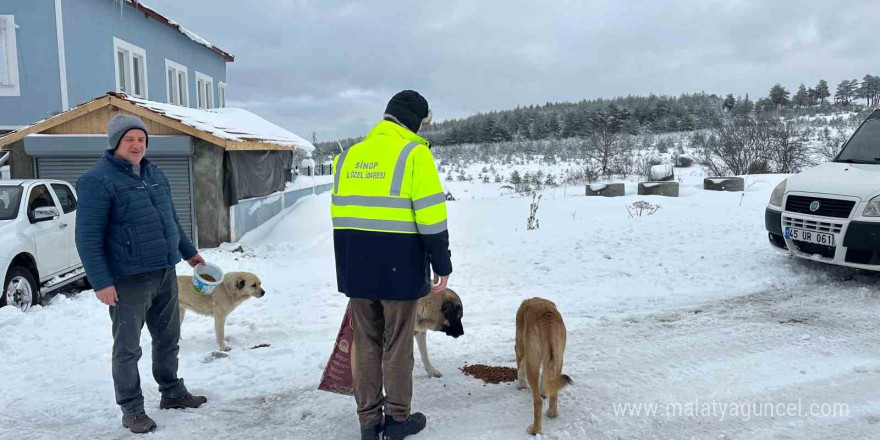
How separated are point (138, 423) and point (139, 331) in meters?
0.58

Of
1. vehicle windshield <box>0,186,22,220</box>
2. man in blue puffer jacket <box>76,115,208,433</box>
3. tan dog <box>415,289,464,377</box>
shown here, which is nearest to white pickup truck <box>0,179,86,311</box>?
vehicle windshield <box>0,186,22,220</box>

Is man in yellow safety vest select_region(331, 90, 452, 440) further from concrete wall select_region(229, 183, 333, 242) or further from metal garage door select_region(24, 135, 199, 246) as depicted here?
concrete wall select_region(229, 183, 333, 242)

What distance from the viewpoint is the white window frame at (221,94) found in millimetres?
25156

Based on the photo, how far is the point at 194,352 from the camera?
206 inches

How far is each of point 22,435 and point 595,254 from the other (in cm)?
777

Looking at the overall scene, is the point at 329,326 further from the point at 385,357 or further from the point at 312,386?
the point at 385,357

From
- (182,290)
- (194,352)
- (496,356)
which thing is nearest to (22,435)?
(194,352)

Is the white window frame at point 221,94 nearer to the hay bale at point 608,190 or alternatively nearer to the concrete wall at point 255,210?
the concrete wall at point 255,210

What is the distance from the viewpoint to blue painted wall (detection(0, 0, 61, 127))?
13.5 m

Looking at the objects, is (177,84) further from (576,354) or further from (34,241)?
(576,354)

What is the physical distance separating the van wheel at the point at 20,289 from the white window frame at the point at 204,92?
55.0ft

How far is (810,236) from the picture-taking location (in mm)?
6879

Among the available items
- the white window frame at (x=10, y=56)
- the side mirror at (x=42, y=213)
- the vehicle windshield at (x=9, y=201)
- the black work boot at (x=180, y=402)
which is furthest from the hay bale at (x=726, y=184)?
the white window frame at (x=10, y=56)

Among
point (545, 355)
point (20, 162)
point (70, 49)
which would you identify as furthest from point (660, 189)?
point (70, 49)
